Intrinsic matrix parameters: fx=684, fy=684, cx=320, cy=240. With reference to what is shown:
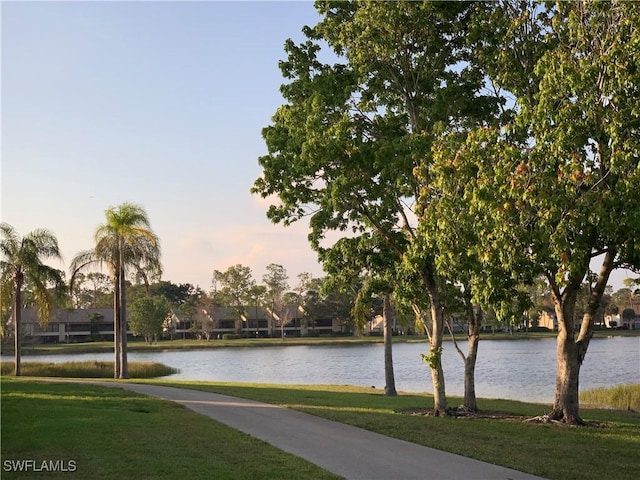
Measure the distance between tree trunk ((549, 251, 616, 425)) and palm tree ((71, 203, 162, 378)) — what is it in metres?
21.8

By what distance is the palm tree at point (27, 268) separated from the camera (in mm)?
34531

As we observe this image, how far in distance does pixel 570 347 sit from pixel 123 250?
2288cm

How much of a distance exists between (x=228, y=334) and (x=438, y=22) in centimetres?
10194

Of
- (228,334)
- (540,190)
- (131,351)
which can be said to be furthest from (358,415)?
(228,334)

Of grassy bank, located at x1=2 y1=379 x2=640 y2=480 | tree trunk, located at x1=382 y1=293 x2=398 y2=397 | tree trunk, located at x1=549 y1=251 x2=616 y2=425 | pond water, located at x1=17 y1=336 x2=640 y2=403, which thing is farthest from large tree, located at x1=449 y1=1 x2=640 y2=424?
pond water, located at x1=17 y1=336 x2=640 y2=403

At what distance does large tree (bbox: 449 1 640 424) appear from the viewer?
12.1 m

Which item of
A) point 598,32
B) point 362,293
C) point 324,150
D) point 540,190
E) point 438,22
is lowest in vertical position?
point 362,293

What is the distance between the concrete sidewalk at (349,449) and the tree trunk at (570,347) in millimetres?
5008

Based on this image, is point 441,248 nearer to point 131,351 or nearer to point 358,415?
point 358,415

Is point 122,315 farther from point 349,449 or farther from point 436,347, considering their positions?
point 349,449

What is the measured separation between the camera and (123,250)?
33156 millimetres

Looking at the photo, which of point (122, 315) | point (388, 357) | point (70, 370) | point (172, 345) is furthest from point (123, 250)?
point (172, 345)

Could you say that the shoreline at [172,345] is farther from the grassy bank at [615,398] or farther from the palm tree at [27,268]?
the grassy bank at [615,398]

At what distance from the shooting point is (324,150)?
16.1m
